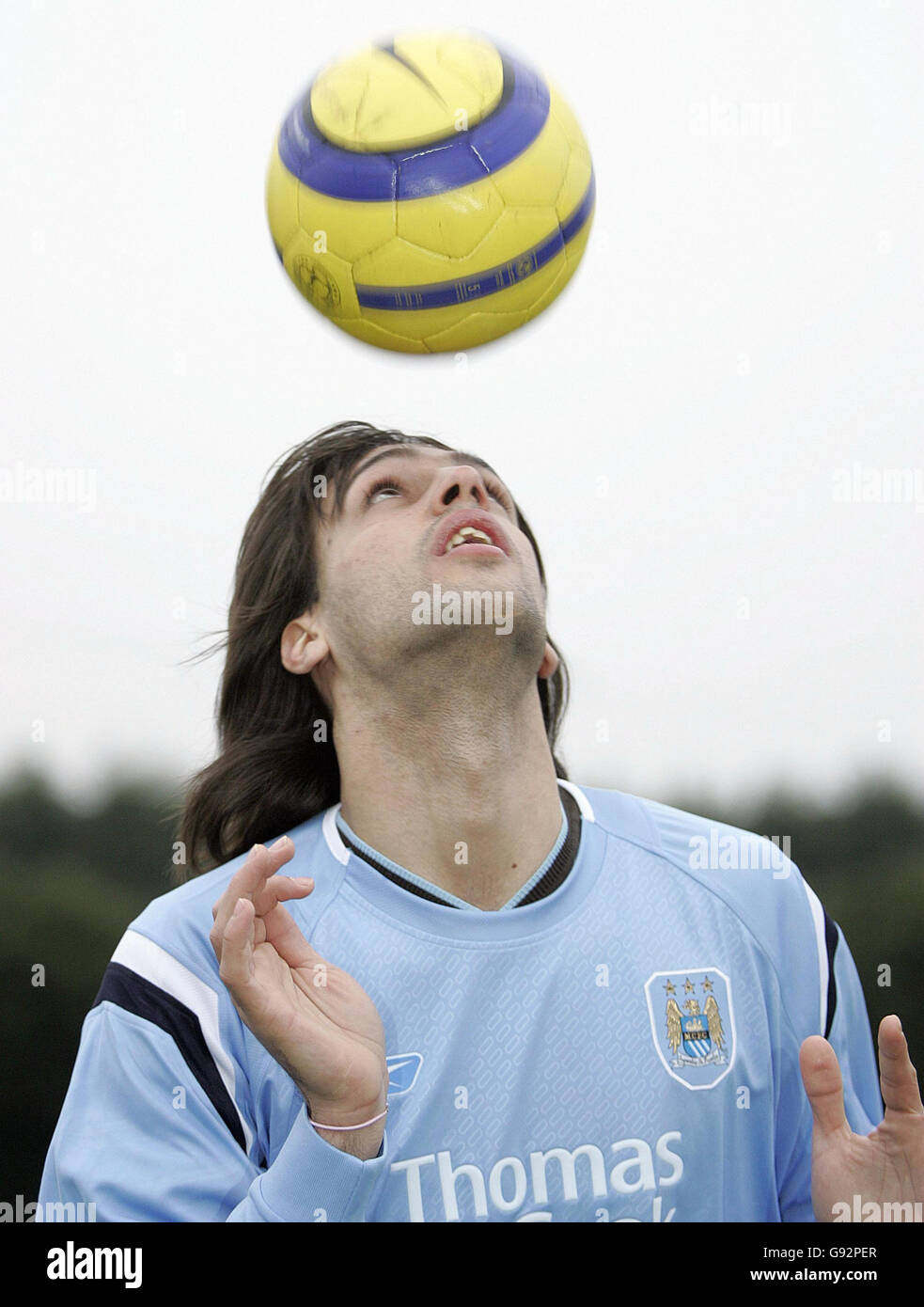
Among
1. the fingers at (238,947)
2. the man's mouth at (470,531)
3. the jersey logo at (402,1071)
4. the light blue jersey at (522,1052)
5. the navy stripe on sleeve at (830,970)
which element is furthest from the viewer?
the man's mouth at (470,531)

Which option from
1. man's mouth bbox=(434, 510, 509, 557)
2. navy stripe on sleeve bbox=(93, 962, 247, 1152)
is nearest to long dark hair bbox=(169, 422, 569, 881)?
man's mouth bbox=(434, 510, 509, 557)

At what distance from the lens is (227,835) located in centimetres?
447

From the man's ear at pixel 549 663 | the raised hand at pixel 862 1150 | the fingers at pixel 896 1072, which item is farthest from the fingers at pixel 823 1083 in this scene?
the man's ear at pixel 549 663

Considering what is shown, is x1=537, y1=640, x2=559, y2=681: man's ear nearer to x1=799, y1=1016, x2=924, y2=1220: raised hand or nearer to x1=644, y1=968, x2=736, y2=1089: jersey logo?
x1=644, y1=968, x2=736, y2=1089: jersey logo

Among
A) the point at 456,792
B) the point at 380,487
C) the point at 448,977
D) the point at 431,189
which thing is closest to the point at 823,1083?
the point at 448,977

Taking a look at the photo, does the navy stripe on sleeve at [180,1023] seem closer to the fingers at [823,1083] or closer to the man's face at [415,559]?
the man's face at [415,559]

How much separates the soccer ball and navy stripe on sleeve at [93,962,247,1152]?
2132 mm

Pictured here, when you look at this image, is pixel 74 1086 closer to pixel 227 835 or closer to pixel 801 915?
pixel 227 835

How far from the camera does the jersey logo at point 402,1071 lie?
3568 mm

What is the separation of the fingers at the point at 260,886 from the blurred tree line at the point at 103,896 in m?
8.45

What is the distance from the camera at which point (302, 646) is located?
14.4 feet

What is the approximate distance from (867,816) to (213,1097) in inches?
576

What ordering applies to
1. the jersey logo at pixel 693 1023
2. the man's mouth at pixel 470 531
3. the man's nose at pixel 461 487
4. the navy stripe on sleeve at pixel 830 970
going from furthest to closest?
the man's nose at pixel 461 487 → the man's mouth at pixel 470 531 → the navy stripe on sleeve at pixel 830 970 → the jersey logo at pixel 693 1023
